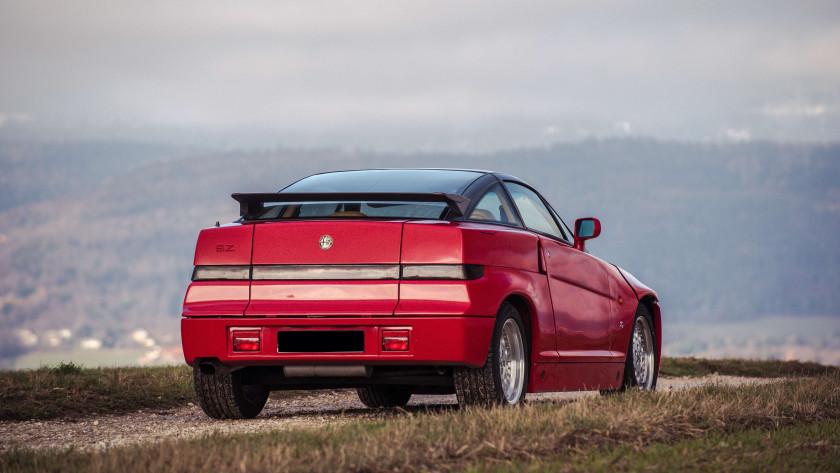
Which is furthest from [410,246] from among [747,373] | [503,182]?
[747,373]

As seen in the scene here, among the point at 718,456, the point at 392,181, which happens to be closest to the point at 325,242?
the point at 392,181

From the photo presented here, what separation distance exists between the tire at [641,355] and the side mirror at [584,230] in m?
0.95

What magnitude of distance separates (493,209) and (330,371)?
1564 millimetres

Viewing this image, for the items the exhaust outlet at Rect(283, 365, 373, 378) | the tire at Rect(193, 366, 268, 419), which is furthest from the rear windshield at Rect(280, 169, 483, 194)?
the tire at Rect(193, 366, 268, 419)

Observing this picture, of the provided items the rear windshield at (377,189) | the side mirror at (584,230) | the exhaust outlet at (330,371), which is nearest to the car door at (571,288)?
the side mirror at (584,230)

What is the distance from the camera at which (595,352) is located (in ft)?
25.7

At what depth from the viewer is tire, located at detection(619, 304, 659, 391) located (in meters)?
8.70

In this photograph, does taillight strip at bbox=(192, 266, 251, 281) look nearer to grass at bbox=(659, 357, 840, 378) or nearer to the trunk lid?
the trunk lid

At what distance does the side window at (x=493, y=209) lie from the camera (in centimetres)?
666

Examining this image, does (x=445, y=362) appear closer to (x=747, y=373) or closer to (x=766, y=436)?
(x=766, y=436)

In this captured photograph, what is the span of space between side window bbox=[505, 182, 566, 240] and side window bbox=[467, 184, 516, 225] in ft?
0.56

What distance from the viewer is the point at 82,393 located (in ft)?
28.6

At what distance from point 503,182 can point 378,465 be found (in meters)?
3.40

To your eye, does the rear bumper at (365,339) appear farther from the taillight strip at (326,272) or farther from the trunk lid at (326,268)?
the taillight strip at (326,272)
